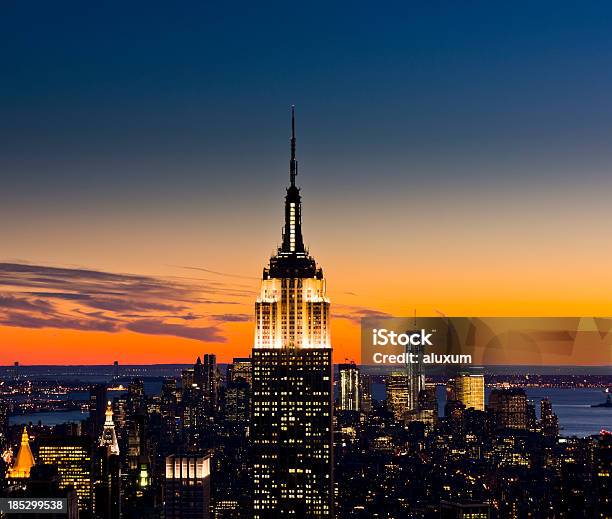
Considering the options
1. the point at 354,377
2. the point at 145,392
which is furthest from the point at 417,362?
the point at 145,392

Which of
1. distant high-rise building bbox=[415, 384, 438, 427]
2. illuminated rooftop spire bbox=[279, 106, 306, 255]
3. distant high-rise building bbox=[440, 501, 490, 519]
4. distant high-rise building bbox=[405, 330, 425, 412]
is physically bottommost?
distant high-rise building bbox=[440, 501, 490, 519]

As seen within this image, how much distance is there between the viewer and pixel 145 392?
2403 inches

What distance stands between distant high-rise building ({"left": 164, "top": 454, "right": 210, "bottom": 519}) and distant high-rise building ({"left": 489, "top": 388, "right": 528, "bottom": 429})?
1189cm

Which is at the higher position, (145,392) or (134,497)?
(145,392)

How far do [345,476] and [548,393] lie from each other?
6547 mm

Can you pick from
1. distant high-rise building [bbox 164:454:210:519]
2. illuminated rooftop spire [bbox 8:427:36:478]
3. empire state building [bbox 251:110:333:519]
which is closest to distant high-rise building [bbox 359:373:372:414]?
empire state building [bbox 251:110:333:519]

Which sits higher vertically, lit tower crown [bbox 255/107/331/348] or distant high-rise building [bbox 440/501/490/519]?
lit tower crown [bbox 255/107/331/348]

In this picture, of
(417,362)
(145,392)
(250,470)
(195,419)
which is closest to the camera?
(417,362)

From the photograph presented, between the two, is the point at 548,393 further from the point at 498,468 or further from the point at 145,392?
the point at 145,392

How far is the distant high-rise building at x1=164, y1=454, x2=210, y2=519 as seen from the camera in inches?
1459

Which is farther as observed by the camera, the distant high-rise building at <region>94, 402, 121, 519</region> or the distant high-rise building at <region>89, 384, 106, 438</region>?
the distant high-rise building at <region>89, 384, 106, 438</region>

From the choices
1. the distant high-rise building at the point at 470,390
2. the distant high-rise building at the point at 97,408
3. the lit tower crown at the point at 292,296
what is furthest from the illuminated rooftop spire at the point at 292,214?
the distant high-rise building at the point at 97,408

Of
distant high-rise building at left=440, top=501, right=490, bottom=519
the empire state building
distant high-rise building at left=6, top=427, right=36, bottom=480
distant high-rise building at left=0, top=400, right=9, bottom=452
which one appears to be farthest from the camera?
distant high-rise building at left=0, top=400, right=9, bottom=452

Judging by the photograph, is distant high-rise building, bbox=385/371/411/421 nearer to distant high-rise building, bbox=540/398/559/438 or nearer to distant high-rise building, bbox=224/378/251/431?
distant high-rise building, bbox=224/378/251/431
